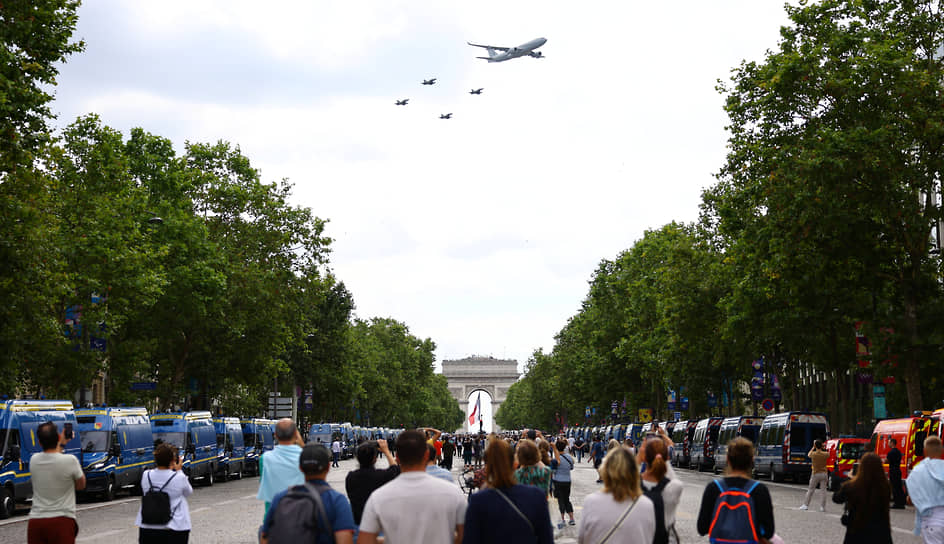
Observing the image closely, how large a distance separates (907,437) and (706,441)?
97.6ft

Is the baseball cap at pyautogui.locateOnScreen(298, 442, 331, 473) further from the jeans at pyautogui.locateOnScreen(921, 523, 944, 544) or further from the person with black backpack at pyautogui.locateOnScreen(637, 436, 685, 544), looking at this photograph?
the jeans at pyautogui.locateOnScreen(921, 523, 944, 544)

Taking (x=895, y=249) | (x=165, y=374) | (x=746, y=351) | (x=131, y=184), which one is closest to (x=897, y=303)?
(x=895, y=249)

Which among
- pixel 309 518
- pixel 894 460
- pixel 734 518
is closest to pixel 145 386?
pixel 894 460

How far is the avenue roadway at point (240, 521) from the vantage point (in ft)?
68.1

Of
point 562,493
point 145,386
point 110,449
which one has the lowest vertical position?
point 562,493

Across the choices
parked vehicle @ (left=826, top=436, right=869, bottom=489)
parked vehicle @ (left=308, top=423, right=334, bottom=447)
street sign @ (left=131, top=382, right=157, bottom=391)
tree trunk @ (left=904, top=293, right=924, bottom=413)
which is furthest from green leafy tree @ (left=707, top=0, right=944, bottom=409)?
parked vehicle @ (left=308, top=423, right=334, bottom=447)

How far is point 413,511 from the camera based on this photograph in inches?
279

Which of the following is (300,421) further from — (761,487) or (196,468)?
(761,487)

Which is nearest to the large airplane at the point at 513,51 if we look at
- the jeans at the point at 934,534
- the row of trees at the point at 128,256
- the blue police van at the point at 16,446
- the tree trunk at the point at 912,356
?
the row of trees at the point at 128,256

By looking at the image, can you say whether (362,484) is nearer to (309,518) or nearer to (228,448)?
(309,518)

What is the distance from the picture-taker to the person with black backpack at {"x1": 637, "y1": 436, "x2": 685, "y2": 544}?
902 centimetres

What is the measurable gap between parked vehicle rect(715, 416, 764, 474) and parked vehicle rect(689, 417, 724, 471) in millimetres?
1350

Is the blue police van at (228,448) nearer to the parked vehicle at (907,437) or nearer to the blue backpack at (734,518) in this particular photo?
the parked vehicle at (907,437)

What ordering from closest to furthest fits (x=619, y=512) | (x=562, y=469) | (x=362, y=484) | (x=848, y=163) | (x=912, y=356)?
(x=619, y=512)
(x=362, y=484)
(x=562, y=469)
(x=848, y=163)
(x=912, y=356)
